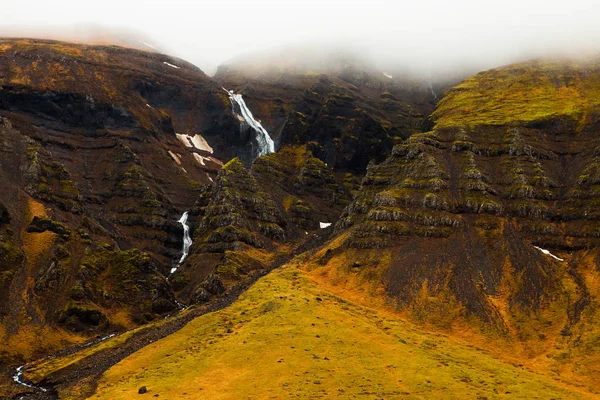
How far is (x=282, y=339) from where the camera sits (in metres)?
124

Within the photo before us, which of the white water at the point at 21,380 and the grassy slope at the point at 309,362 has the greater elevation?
the grassy slope at the point at 309,362

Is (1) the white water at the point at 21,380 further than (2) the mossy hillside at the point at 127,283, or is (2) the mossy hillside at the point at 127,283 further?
(2) the mossy hillside at the point at 127,283

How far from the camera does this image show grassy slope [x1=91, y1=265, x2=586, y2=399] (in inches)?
3905

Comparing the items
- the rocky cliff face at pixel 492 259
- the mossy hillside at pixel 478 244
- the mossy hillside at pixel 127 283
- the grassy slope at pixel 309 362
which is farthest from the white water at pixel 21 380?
the mossy hillside at pixel 478 244

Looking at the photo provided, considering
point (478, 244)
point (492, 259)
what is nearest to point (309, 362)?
point (492, 259)

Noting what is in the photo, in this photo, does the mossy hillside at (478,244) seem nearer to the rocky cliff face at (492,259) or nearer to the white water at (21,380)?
the rocky cliff face at (492,259)

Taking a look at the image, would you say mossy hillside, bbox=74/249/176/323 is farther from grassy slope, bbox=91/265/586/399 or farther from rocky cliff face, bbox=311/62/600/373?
rocky cliff face, bbox=311/62/600/373

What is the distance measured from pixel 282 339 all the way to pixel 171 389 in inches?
1216

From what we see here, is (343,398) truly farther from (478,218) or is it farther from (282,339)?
(478,218)

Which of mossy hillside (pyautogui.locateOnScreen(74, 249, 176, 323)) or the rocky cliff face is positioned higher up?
the rocky cliff face

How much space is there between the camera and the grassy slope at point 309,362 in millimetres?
99188

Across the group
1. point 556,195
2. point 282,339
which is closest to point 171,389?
point 282,339

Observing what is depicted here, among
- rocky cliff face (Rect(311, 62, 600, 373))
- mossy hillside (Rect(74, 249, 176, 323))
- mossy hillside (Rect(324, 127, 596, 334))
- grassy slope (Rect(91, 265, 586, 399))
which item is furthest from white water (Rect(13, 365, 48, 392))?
mossy hillside (Rect(324, 127, 596, 334))

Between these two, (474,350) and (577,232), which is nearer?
(474,350)
